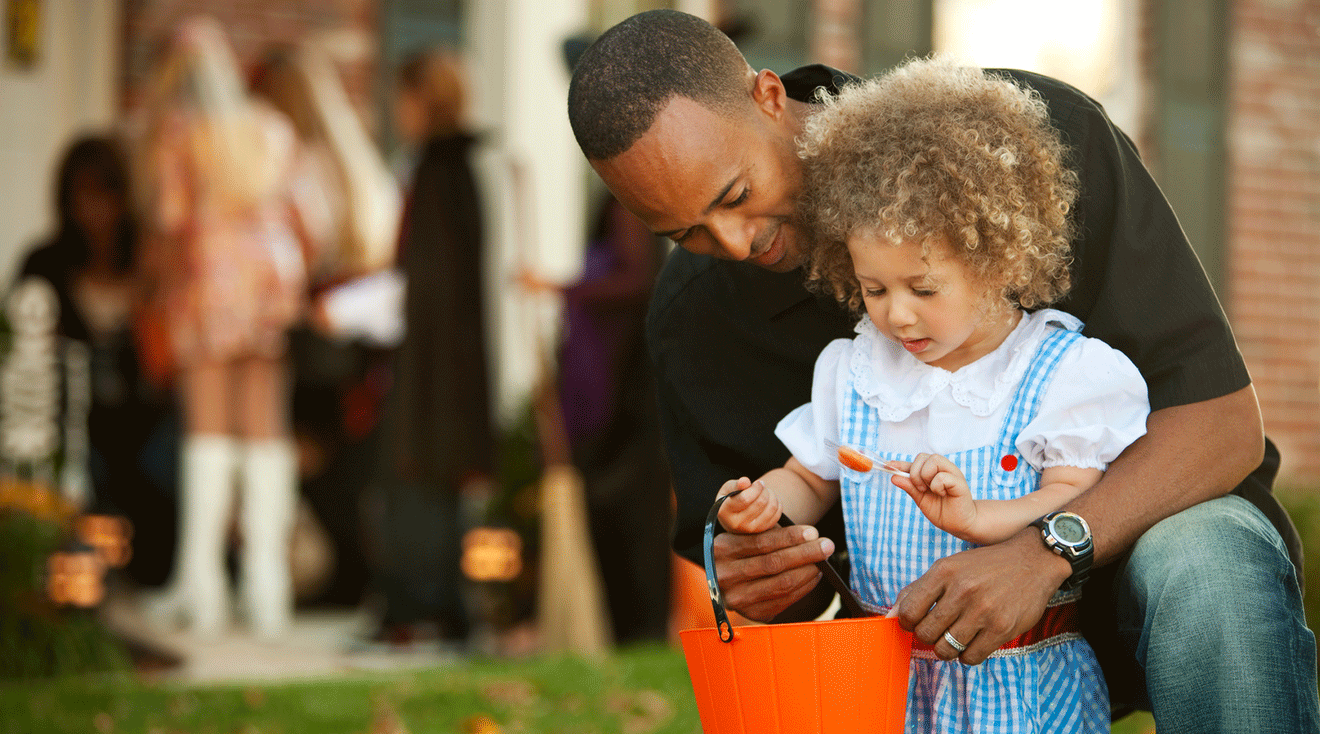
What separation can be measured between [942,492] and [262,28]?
211 inches

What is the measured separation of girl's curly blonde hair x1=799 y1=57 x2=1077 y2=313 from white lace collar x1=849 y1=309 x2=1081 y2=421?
1.9 inches

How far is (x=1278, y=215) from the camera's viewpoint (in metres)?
6.68

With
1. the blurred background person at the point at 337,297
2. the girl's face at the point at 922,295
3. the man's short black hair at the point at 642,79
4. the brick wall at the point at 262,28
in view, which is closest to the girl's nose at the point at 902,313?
the girl's face at the point at 922,295

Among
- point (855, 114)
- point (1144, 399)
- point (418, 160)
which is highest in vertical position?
point (418, 160)

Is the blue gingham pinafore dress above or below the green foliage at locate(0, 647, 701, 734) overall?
above

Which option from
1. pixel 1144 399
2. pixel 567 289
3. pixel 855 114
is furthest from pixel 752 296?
pixel 567 289

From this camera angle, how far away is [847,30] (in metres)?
6.48

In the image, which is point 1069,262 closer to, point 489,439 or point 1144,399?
point 1144,399

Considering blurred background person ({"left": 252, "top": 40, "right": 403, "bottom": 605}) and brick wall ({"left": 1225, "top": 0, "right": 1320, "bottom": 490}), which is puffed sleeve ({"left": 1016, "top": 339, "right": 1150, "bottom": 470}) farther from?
brick wall ({"left": 1225, "top": 0, "right": 1320, "bottom": 490})

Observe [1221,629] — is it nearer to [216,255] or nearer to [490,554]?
[490,554]

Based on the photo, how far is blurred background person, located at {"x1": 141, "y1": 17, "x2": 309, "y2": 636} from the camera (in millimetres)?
4902

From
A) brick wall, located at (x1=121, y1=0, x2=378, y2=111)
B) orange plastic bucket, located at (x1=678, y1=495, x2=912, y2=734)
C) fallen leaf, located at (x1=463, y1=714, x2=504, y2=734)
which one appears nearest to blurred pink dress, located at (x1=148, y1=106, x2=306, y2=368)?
brick wall, located at (x1=121, y1=0, x2=378, y2=111)

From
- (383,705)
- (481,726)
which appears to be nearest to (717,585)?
(481,726)

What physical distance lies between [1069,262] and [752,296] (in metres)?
0.55
